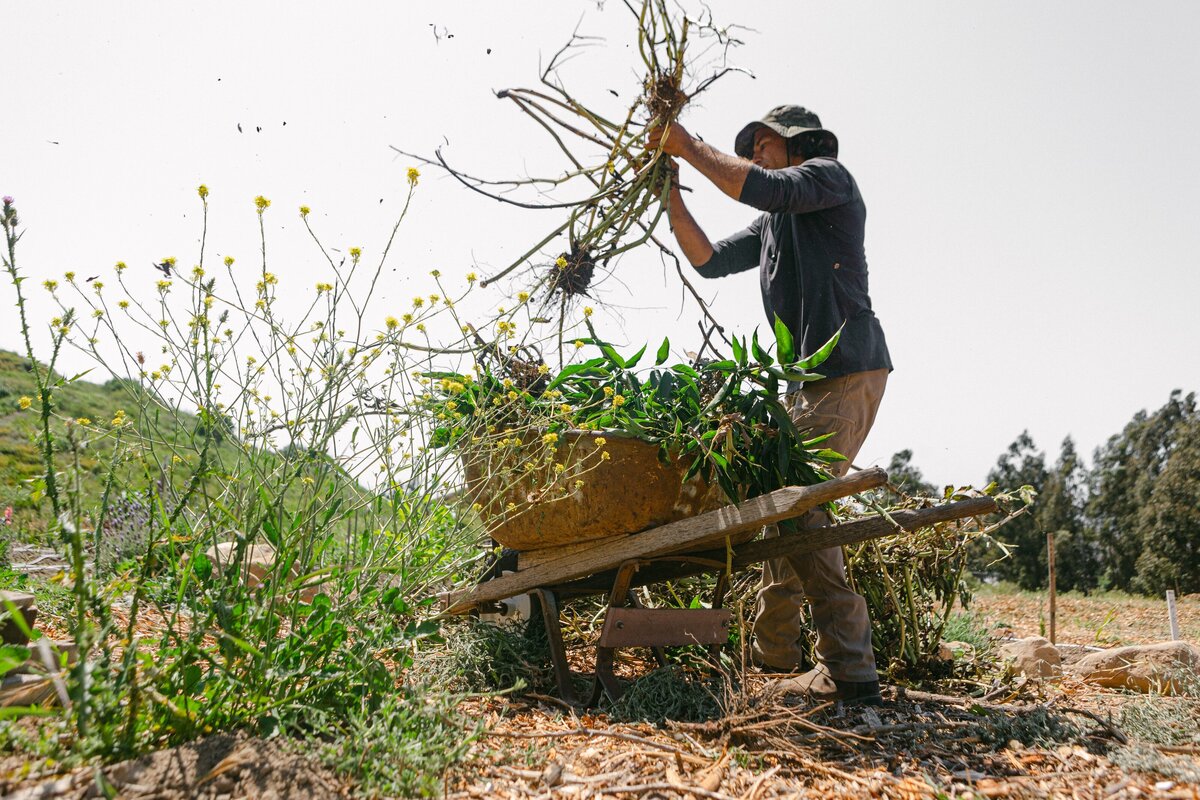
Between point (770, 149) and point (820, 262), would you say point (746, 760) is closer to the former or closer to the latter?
point (820, 262)

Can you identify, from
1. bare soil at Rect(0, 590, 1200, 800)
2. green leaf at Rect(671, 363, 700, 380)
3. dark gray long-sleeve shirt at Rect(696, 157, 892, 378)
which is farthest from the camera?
dark gray long-sleeve shirt at Rect(696, 157, 892, 378)

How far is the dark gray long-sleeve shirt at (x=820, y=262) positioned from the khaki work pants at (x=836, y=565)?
8cm

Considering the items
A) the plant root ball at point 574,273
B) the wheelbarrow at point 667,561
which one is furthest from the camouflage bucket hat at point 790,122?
the wheelbarrow at point 667,561

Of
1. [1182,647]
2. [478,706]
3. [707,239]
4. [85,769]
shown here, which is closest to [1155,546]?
[1182,647]

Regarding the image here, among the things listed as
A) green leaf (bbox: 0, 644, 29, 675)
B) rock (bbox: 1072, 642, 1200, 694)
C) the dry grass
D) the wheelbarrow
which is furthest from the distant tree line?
green leaf (bbox: 0, 644, 29, 675)

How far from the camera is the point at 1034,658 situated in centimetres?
366

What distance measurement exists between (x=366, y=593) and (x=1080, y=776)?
1.81 metres

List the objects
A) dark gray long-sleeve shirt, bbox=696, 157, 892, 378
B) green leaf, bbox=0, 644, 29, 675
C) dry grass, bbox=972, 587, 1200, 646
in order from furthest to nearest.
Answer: dry grass, bbox=972, 587, 1200, 646
dark gray long-sleeve shirt, bbox=696, 157, 892, 378
green leaf, bbox=0, 644, 29, 675

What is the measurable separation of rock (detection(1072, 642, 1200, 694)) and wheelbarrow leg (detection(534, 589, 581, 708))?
92.9 inches

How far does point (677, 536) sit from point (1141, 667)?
7.89 ft

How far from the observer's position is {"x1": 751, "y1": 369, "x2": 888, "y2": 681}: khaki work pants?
2.76 m

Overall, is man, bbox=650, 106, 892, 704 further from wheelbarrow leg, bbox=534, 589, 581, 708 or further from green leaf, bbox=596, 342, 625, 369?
wheelbarrow leg, bbox=534, 589, 581, 708

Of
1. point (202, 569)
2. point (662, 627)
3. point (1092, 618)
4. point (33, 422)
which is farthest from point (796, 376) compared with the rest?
point (1092, 618)

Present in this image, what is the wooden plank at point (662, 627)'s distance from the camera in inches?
100
